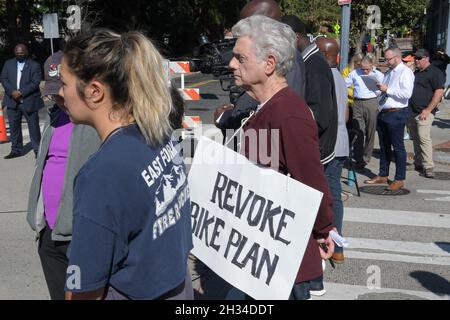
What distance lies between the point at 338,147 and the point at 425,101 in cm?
434

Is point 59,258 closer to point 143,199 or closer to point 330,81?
point 143,199

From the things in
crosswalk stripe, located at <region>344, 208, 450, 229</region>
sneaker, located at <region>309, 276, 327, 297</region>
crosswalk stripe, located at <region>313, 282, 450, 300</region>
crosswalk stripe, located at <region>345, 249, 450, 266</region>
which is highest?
sneaker, located at <region>309, 276, 327, 297</region>

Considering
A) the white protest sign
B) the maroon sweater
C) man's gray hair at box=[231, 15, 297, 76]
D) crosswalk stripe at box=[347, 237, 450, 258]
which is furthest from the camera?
crosswalk stripe at box=[347, 237, 450, 258]

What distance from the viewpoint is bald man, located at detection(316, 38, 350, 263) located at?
15.3 ft

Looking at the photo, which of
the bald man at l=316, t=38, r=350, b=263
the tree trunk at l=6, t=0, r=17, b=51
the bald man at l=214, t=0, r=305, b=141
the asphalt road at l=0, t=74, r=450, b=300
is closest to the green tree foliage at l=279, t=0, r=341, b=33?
the tree trunk at l=6, t=0, r=17, b=51

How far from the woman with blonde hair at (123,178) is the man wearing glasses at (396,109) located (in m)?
6.09

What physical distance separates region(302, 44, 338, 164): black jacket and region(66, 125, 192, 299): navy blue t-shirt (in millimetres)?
2024

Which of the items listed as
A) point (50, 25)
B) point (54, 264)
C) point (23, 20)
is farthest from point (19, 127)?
point (23, 20)

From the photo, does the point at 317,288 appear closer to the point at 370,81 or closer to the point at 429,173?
the point at 429,173

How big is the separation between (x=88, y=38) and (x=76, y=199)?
0.53 m

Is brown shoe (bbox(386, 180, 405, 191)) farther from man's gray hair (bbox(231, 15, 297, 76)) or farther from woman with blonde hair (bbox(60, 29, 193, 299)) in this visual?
woman with blonde hair (bbox(60, 29, 193, 299))

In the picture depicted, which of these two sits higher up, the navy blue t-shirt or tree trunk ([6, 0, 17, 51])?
tree trunk ([6, 0, 17, 51])

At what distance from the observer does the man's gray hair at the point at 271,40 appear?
9.10ft

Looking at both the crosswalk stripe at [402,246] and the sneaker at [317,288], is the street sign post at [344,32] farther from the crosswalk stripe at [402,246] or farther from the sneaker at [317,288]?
the sneaker at [317,288]
